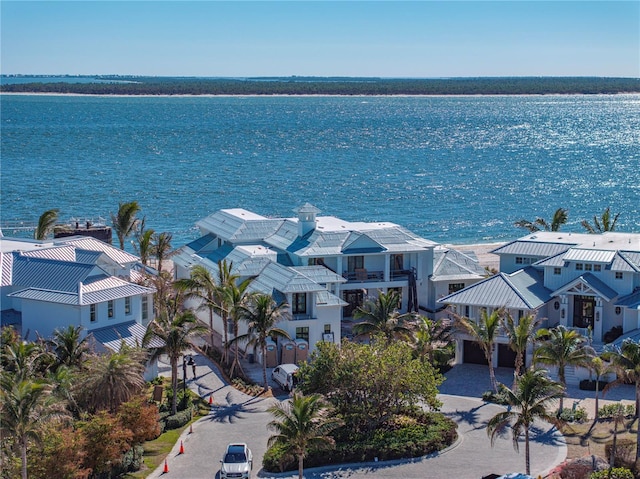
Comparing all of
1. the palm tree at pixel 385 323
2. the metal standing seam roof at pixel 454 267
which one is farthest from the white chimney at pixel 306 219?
the palm tree at pixel 385 323

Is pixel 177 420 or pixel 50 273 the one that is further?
pixel 50 273

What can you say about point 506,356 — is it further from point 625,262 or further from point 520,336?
point 625,262

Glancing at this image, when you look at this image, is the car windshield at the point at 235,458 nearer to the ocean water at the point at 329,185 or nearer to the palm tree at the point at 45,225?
the palm tree at the point at 45,225

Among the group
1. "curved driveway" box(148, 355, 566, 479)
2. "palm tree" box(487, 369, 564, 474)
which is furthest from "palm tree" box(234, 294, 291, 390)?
"palm tree" box(487, 369, 564, 474)

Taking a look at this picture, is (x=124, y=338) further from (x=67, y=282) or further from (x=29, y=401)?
(x=29, y=401)

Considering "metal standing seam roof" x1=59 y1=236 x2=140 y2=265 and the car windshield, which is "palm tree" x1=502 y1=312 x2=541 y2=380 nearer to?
the car windshield

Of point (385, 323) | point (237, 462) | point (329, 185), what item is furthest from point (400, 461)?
point (329, 185)

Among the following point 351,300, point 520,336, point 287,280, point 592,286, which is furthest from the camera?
point 351,300
